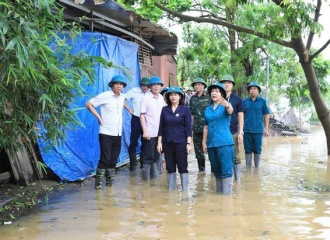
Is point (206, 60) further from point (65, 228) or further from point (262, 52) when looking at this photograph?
point (65, 228)

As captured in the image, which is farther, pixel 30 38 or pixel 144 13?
pixel 144 13

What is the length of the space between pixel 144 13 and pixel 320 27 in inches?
391

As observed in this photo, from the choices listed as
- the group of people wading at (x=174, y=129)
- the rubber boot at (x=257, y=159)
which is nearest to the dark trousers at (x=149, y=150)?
the group of people wading at (x=174, y=129)

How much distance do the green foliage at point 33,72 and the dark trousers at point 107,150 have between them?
1.75m

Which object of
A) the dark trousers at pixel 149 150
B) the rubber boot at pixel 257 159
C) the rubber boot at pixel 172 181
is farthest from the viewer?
the rubber boot at pixel 257 159

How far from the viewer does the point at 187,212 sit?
5328 millimetres

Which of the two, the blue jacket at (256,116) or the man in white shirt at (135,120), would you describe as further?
the blue jacket at (256,116)

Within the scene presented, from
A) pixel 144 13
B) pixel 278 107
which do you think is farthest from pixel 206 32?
pixel 278 107

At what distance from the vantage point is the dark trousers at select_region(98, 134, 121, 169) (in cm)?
672

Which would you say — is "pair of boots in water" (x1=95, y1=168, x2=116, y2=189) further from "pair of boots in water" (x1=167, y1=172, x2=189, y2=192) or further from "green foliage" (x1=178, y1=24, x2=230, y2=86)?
"green foliage" (x1=178, y1=24, x2=230, y2=86)

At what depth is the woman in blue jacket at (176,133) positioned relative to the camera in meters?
6.35

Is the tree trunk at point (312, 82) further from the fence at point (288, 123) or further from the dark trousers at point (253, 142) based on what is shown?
the fence at point (288, 123)

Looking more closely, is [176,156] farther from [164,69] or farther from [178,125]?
[164,69]

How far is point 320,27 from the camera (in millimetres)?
7664
